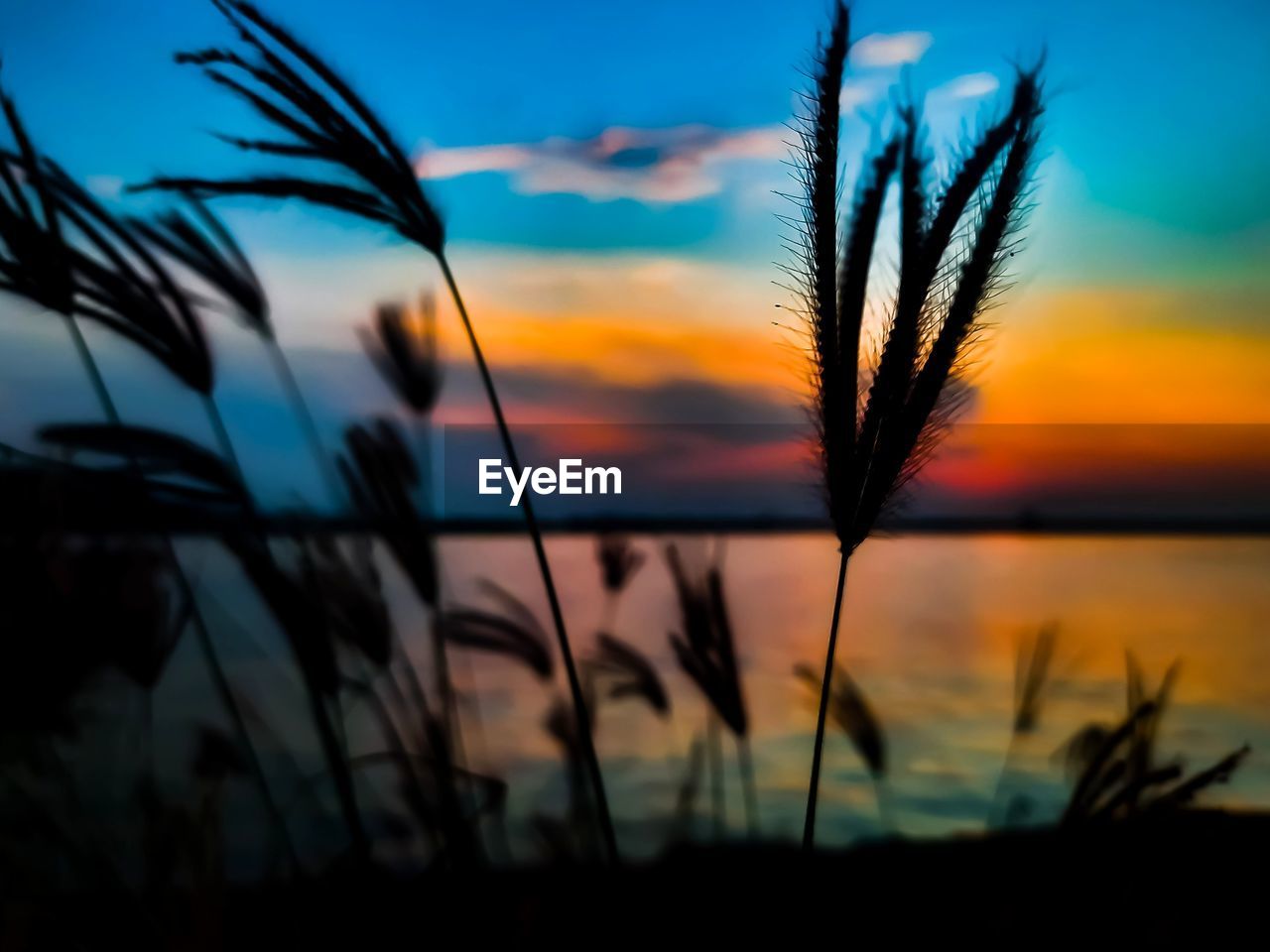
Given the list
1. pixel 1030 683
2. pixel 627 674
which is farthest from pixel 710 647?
pixel 1030 683

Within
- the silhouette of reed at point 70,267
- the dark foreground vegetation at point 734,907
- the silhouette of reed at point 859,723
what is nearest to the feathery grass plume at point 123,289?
the silhouette of reed at point 70,267

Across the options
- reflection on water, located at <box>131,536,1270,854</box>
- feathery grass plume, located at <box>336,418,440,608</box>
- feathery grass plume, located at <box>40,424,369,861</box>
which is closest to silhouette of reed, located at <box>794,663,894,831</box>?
reflection on water, located at <box>131,536,1270,854</box>

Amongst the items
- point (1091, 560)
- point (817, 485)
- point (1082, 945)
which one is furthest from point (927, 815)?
point (1091, 560)

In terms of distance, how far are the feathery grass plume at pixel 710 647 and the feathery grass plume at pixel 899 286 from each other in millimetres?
411

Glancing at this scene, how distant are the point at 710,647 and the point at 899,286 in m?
0.70

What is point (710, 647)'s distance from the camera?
1.56 meters

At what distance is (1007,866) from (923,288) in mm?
1155

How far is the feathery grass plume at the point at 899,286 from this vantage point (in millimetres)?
1036

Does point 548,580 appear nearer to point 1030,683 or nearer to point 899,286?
point 899,286

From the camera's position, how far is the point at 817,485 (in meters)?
1.19

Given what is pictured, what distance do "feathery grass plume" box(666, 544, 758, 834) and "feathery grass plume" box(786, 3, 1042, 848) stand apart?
411mm

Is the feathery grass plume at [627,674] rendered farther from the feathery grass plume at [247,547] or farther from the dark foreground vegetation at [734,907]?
the feathery grass plume at [247,547]

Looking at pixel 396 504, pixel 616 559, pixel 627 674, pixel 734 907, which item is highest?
pixel 396 504

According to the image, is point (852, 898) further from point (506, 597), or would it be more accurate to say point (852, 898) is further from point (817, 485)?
point (817, 485)
